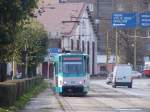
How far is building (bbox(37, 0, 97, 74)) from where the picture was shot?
109812 millimetres

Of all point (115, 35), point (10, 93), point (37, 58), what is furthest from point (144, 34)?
point (10, 93)

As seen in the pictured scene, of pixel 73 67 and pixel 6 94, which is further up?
pixel 73 67

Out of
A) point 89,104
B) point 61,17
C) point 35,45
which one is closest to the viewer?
point 89,104

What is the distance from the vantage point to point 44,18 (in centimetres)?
11300

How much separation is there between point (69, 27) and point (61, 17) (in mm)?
2528

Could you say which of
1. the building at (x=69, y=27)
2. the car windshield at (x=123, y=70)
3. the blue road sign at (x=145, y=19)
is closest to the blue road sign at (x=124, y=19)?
the blue road sign at (x=145, y=19)

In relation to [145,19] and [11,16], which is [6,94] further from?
[145,19]

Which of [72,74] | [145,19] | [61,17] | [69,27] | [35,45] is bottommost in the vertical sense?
[72,74]

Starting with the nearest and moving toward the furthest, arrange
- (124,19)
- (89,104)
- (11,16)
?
(11,16), (89,104), (124,19)

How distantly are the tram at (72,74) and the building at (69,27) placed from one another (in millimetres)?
51993

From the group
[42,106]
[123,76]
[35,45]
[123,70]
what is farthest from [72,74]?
[35,45]

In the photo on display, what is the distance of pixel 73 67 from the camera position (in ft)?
165

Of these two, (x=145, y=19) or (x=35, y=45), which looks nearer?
(x=145, y=19)

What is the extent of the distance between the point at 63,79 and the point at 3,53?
20.1 meters
